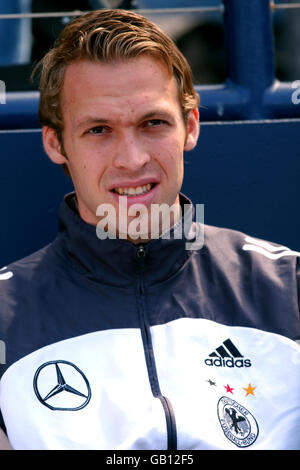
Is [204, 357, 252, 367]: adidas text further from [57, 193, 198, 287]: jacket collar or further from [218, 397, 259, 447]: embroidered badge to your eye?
[57, 193, 198, 287]: jacket collar

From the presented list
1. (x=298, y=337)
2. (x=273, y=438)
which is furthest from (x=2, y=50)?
(x=273, y=438)

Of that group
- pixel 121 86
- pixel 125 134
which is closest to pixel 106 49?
pixel 121 86

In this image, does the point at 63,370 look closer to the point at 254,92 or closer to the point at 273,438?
the point at 273,438

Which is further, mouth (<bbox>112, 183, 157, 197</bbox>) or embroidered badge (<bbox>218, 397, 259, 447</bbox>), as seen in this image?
mouth (<bbox>112, 183, 157, 197</bbox>)

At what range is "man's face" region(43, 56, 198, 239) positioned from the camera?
1680 mm

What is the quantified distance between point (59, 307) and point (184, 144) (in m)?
0.51

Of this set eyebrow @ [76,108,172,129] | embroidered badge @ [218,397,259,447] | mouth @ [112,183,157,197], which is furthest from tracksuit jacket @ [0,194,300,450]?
eyebrow @ [76,108,172,129]

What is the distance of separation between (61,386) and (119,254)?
0.32 meters

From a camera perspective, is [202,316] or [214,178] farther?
[214,178]

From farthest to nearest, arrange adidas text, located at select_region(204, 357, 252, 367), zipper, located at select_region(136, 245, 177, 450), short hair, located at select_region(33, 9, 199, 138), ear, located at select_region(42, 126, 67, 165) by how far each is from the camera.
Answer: ear, located at select_region(42, 126, 67, 165), short hair, located at select_region(33, 9, 199, 138), adidas text, located at select_region(204, 357, 252, 367), zipper, located at select_region(136, 245, 177, 450)

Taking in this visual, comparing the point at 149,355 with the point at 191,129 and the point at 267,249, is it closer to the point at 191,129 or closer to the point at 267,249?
the point at 267,249

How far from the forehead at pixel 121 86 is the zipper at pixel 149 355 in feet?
1.08

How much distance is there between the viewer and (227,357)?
1.61 m

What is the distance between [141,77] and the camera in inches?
66.8
